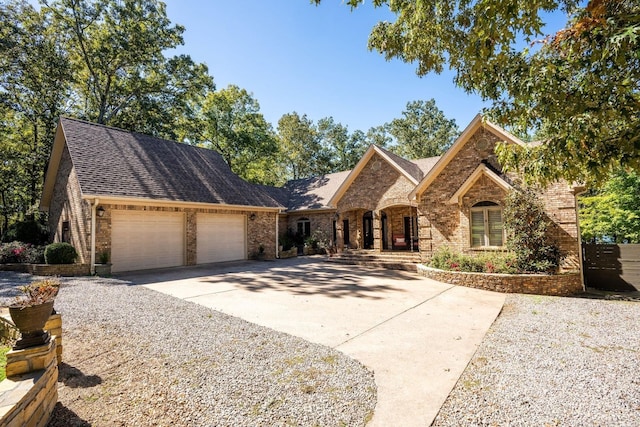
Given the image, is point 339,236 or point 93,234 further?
point 339,236

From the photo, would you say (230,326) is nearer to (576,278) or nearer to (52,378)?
(52,378)

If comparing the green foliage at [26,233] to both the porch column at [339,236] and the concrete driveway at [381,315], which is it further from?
the porch column at [339,236]

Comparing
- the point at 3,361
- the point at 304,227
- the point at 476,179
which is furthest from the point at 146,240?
the point at 476,179

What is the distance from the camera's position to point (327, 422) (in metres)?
2.90

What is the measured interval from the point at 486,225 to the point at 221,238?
12.3 metres

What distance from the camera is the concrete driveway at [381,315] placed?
366 centimetres

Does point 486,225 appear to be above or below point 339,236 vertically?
above

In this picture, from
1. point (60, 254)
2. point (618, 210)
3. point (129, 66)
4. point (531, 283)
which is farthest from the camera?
point (129, 66)

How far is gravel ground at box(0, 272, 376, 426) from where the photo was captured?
9.85 feet

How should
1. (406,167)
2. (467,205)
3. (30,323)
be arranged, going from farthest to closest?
1. (406,167)
2. (467,205)
3. (30,323)

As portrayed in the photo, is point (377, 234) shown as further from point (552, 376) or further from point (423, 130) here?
point (423, 130)

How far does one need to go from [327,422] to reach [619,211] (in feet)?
61.4

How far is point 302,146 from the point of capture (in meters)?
37.6

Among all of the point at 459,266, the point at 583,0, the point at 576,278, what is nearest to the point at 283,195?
the point at 459,266
